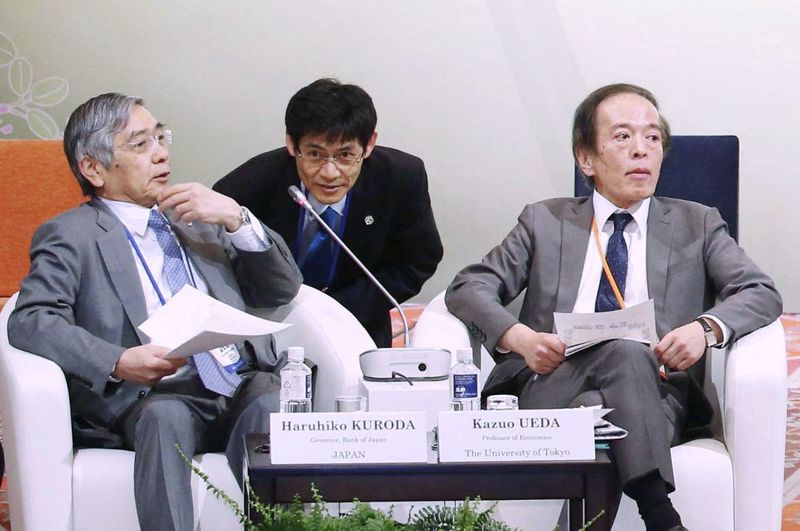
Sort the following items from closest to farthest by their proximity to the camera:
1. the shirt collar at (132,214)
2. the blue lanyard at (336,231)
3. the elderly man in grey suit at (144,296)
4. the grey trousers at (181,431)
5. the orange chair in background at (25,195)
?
1. the grey trousers at (181,431)
2. the elderly man in grey suit at (144,296)
3. the shirt collar at (132,214)
4. the blue lanyard at (336,231)
5. the orange chair in background at (25,195)

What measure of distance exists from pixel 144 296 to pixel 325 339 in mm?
402

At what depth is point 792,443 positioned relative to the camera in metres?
3.64

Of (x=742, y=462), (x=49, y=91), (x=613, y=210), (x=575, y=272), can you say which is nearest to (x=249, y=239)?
(x=575, y=272)

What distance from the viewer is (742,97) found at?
5539 mm

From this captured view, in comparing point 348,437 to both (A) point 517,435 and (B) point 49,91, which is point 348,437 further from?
(B) point 49,91

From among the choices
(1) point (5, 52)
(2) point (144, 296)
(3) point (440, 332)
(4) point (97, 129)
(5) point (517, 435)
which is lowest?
(5) point (517, 435)

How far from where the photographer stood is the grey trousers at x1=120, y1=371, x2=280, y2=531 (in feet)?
7.95

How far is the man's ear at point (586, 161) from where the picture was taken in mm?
3035

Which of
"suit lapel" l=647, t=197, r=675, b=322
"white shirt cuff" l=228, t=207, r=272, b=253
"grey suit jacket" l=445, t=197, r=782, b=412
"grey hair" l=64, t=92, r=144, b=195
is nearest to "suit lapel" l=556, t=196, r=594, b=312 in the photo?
"grey suit jacket" l=445, t=197, r=782, b=412

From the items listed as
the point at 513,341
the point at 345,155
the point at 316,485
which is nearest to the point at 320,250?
the point at 345,155

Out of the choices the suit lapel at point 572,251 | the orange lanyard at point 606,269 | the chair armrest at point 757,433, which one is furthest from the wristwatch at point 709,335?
the suit lapel at point 572,251

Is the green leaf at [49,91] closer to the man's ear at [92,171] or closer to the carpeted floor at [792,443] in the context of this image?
the carpeted floor at [792,443]

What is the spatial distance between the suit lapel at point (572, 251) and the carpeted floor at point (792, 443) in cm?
74

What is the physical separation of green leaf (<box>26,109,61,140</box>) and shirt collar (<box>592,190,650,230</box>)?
3.34 m
